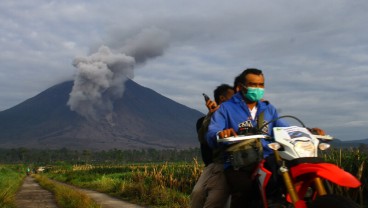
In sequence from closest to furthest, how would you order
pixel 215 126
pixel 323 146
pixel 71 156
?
pixel 323 146
pixel 215 126
pixel 71 156

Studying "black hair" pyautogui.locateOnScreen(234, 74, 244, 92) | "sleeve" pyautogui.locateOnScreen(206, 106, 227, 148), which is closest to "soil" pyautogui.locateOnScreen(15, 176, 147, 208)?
"black hair" pyautogui.locateOnScreen(234, 74, 244, 92)

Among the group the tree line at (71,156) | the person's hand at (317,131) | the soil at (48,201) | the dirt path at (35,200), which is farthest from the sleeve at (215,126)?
the tree line at (71,156)

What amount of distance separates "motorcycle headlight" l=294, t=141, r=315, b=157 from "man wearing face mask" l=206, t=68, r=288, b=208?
23.0 inches

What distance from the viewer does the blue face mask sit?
4.08m

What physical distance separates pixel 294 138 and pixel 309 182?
0.36m

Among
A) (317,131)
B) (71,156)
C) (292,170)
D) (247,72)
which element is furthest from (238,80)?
(71,156)

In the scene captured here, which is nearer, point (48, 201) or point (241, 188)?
point (241, 188)

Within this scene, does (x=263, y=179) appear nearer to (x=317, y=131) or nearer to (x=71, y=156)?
(x=317, y=131)

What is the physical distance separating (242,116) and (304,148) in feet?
3.03

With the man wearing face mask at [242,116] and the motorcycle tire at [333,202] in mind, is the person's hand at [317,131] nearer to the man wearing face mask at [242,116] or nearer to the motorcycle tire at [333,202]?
the man wearing face mask at [242,116]

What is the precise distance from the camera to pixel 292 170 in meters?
3.31

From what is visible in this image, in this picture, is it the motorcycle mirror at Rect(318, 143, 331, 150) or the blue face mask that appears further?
Result: the blue face mask

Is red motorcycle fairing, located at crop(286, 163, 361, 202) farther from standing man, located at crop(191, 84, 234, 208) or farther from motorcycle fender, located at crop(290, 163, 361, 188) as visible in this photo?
standing man, located at crop(191, 84, 234, 208)

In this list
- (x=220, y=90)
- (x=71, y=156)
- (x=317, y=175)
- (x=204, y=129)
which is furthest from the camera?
(x=71, y=156)
